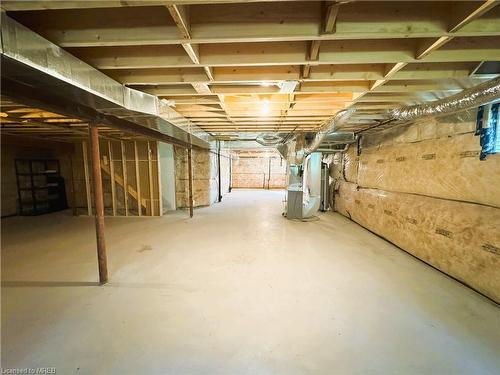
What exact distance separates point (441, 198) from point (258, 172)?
9026 millimetres

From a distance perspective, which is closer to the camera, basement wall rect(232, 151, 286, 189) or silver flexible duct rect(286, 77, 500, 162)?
silver flexible duct rect(286, 77, 500, 162)

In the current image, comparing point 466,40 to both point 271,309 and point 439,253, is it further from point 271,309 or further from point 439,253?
point 271,309

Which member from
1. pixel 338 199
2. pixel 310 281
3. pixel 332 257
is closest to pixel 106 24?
pixel 310 281

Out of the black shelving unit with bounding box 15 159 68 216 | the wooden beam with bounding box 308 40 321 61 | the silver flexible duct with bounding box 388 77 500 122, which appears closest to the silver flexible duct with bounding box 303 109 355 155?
the silver flexible duct with bounding box 388 77 500 122

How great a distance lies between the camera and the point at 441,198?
97.5 inches

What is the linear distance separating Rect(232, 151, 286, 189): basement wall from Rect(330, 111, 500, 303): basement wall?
289 inches

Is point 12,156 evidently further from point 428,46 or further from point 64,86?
point 428,46

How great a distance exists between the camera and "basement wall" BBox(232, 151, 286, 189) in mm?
11156

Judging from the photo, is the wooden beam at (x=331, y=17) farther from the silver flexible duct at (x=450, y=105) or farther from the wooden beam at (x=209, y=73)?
the silver flexible duct at (x=450, y=105)

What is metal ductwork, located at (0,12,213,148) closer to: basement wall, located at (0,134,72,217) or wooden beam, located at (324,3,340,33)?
wooden beam, located at (324,3,340,33)

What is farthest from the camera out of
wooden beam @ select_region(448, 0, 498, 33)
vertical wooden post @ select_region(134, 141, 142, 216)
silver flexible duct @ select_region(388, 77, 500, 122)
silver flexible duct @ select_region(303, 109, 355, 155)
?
vertical wooden post @ select_region(134, 141, 142, 216)

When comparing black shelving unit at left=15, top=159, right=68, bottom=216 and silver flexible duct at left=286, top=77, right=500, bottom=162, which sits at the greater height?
silver flexible duct at left=286, top=77, right=500, bottom=162

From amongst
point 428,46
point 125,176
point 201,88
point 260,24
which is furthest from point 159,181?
point 428,46

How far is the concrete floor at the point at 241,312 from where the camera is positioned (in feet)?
4.15
